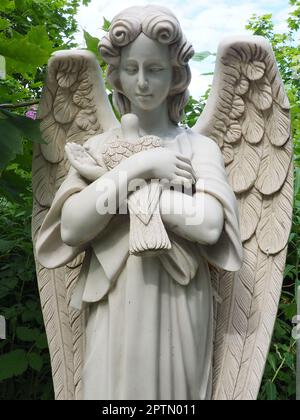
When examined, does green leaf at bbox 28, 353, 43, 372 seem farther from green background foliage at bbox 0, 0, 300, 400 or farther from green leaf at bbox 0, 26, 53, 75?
green leaf at bbox 0, 26, 53, 75

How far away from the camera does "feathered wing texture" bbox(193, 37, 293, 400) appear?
7.53 ft

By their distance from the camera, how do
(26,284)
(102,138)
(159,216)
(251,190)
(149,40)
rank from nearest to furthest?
(159,216) → (149,40) → (102,138) → (251,190) → (26,284)

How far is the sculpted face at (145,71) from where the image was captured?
Answer: 2037 mm

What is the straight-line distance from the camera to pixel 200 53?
2980 mm

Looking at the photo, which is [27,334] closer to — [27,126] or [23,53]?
[27,126]

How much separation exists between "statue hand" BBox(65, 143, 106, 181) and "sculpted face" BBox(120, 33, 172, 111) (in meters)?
0.26

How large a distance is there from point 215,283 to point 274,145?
22.7 inches

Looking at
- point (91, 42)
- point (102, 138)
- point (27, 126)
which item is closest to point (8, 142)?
point (27, 126)

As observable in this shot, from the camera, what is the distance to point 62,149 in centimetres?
244

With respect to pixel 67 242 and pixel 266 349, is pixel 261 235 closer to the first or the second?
pixel 266 349

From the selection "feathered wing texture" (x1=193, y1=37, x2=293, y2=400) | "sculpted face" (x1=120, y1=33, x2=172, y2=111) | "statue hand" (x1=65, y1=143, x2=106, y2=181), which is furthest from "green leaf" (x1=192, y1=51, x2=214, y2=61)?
"statue hand" (x1=65, y1=143, x2=106, y2=181)

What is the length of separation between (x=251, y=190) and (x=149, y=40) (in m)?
0.74

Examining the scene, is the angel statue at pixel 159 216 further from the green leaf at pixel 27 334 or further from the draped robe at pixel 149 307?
the green leaf at pixel 27 334
